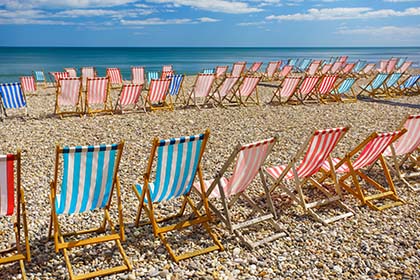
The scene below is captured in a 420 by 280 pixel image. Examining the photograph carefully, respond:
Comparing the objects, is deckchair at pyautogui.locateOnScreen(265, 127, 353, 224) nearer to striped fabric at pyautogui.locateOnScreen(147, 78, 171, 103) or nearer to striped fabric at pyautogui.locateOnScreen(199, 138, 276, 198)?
striped fabric at pyautogui.locateOnScreen(199, 138, 276, 198)

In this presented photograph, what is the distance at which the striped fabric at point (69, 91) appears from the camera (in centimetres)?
800

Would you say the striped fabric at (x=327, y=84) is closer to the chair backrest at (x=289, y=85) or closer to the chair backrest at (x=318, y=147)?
the chair backrest at (x=289, y=85)

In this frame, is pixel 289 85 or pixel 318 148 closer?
pixel 318 148

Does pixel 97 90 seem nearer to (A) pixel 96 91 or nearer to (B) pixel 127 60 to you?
(A) pixel 96 91

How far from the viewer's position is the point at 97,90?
830cm

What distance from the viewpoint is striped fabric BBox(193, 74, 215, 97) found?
359 inches

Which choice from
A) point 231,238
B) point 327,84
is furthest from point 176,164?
point 327,84

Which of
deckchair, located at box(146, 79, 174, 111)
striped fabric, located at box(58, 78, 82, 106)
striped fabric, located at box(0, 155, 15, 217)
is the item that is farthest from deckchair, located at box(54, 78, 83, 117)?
striped fabric, located at box(0, 155, 15, 217)

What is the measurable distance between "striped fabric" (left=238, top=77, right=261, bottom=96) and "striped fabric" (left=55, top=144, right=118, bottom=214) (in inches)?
273

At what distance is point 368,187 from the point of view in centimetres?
462

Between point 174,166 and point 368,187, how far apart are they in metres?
2.69

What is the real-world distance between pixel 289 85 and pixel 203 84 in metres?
2.23

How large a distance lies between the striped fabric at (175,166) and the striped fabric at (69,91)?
5434 millimetres

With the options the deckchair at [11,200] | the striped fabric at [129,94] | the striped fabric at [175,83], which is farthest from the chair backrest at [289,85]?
the deckchair at [11,200]
